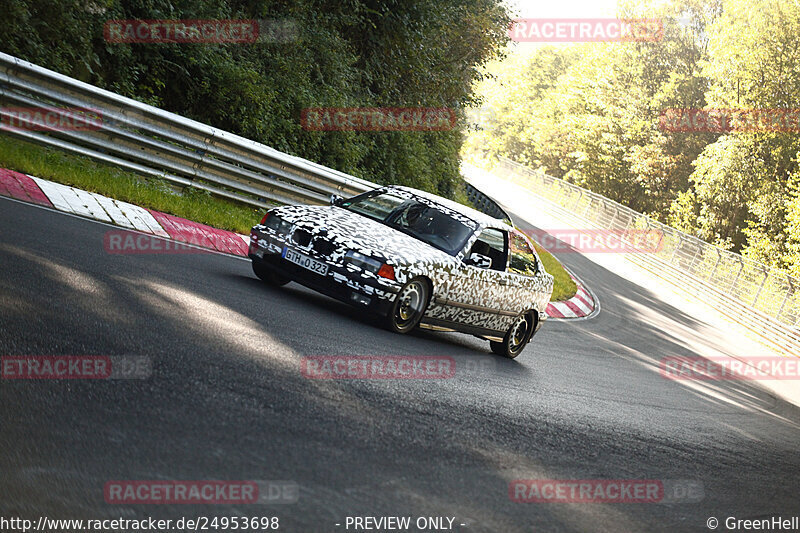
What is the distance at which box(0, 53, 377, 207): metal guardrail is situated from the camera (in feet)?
34.4

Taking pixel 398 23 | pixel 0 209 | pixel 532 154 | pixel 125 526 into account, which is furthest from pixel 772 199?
pixel 125 526

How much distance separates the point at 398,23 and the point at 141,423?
1923 centimetres

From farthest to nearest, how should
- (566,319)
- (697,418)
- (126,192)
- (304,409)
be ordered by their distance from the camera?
(566,319), (126,192), (697,418), (304,409)

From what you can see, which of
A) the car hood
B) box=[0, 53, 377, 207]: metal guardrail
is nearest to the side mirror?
the car hood

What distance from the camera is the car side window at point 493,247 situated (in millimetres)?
9695

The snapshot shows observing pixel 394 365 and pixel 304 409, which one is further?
pixel 394 365

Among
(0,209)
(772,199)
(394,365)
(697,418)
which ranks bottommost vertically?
(697,418)

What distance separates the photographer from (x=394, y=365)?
7.14m

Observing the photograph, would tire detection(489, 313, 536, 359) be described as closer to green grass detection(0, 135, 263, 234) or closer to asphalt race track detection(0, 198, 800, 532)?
asphalt race track detection(0, 198, 800, 532)

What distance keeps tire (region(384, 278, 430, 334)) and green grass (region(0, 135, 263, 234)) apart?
4.12m

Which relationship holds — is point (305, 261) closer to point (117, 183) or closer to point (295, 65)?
point (117, 183)

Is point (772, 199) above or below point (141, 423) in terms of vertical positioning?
above

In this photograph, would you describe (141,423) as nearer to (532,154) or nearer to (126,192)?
(126,192)

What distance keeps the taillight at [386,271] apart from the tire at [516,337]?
2753mm
